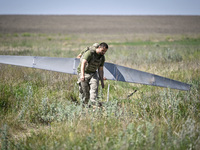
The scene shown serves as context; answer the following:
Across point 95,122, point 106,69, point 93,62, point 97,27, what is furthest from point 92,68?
point 97,27

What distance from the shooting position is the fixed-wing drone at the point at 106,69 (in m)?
4.79

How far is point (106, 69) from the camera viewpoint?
5.11 m

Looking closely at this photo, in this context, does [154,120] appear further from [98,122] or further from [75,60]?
[75,60]

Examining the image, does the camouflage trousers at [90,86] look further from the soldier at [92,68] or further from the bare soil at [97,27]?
the bare soil at [97,27]

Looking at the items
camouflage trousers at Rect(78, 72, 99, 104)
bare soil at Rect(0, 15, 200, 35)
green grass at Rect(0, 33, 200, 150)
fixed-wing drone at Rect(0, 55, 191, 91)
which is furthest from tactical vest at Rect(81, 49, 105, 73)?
bare soil at Rect(0, 15, 200, 35)

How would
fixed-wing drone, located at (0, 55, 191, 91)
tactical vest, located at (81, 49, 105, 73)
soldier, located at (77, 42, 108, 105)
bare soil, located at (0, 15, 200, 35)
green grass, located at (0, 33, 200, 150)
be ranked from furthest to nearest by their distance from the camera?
bare soil, located at (0, 15, 200, 35) < fixed-wing drone, located at (0, 55, 191, 91) < tactical vest, located at (81, 49, 105, 73) < soldier, located at (77, 42, 108, 105) < green grass, located at (0, 33, 200, 150)

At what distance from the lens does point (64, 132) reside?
307 centimetres

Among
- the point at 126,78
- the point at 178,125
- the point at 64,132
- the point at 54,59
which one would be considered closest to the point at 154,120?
the point at 178,125

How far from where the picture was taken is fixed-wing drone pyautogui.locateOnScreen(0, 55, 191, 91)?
4785 millimetres

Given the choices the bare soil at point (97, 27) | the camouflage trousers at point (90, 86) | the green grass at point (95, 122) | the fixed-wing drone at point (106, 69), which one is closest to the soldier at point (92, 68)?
the camouflage trousers at point (90, 86)

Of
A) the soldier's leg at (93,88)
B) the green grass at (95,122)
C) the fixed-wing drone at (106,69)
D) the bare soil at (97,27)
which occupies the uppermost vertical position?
the bare soil at (97,27)

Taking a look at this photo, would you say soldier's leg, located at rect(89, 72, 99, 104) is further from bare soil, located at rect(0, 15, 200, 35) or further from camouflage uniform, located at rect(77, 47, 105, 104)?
bare soil, located at rect(0, 15, 200, 35)

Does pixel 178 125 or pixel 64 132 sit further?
pixel 178 125

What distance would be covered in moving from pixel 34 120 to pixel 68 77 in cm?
262
